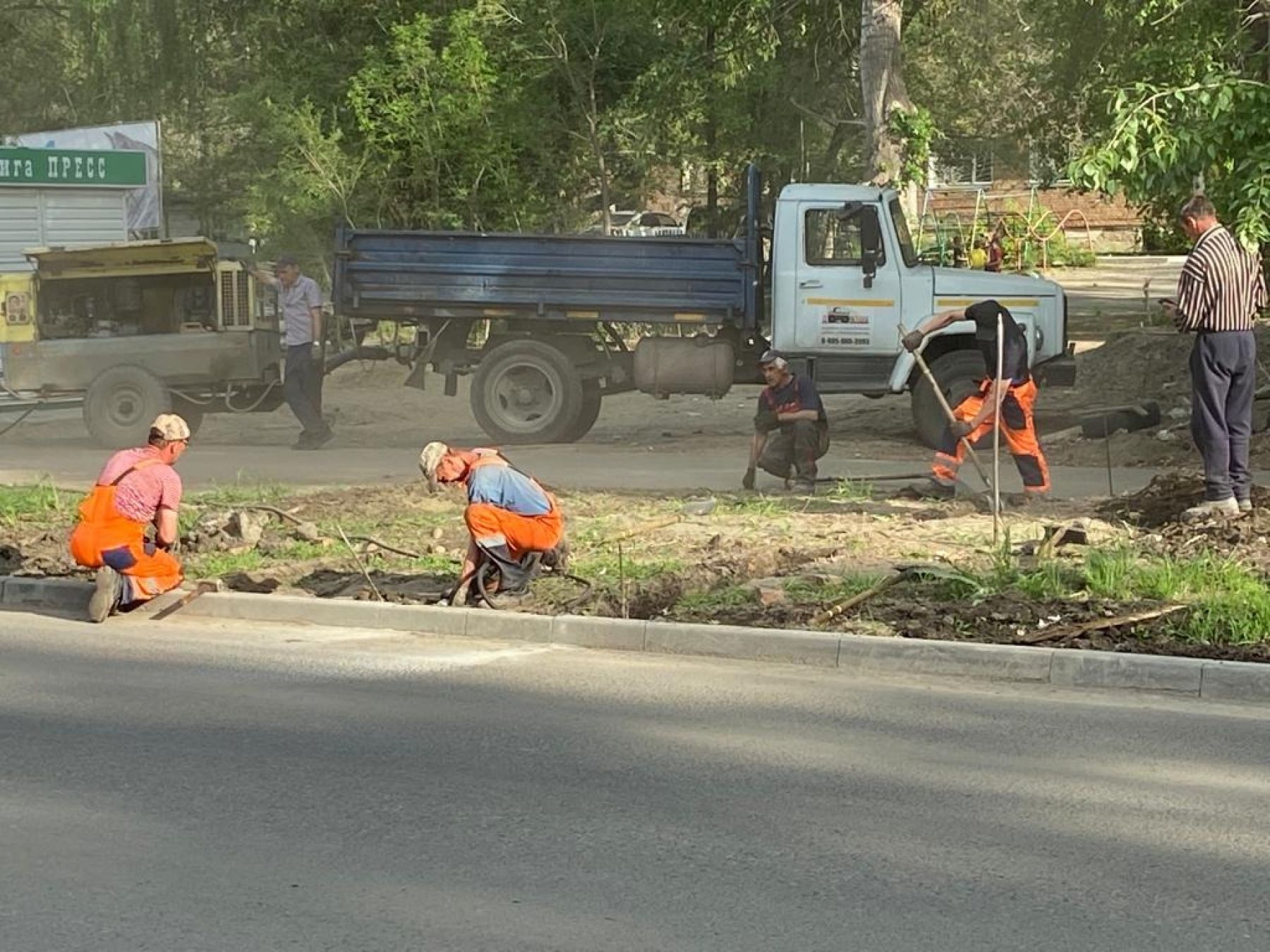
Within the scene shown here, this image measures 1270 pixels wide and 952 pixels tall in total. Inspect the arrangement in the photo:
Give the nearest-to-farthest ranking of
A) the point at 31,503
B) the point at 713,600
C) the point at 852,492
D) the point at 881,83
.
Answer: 1. the point at 713,600
2. the point at 852,492
3. the point at 31,503
4. the point at 881,83

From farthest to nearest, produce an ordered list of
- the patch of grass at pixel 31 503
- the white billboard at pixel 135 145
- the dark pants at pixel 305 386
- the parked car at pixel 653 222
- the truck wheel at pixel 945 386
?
the parked car at pixel 653 222
the white billboard at pixel 135 145
the dark pants at pixel 305 386
the truck wheel at pixel 945 386
the patch of grass at pixel 31 503

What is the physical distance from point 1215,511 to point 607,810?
5702mm

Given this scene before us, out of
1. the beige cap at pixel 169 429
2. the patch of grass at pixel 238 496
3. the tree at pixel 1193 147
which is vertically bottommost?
the patch of grass at pixel 238 496

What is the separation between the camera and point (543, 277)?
17.2 m

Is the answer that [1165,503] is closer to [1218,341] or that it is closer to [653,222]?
[1218,341]

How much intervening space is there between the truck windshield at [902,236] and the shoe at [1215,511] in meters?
6.49

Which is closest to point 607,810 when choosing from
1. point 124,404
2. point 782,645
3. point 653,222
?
point 782,645

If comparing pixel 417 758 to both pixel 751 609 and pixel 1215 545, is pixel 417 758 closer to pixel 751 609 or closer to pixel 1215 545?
pixel 751 609

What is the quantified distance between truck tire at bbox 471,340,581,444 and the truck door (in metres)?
2.48

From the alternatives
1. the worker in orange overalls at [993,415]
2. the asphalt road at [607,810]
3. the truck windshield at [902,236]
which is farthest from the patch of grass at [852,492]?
the asphalt road at [607,810]

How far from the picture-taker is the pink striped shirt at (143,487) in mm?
9703

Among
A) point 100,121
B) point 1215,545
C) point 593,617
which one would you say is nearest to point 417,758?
point 593,617

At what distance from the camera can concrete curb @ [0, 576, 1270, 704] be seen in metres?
7.67

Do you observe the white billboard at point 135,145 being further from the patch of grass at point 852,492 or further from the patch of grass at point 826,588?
the patch of grass at point 826,588
